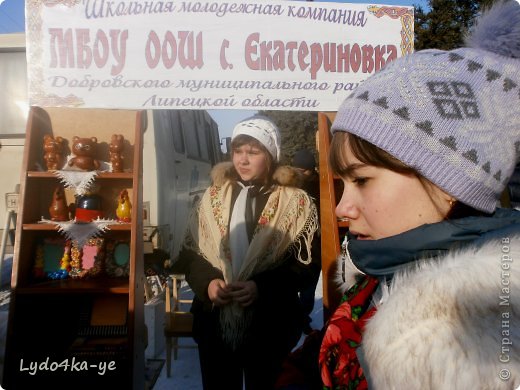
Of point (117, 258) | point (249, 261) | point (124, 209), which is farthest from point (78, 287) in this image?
point (249, 261)

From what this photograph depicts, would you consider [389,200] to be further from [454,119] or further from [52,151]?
[52,151]

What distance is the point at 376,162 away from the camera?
739 millimetres

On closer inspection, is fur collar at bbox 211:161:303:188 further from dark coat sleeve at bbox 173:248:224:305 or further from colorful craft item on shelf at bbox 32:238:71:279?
colorful craft item on shelf at bbox 32:238:71:279

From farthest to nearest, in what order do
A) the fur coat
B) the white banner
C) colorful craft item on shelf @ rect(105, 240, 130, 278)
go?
colorful craft item on shelf @ rect(105, 240, 130, 278) < the white banner < the fur coat

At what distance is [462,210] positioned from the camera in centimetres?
73

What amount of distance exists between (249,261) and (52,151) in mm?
1140

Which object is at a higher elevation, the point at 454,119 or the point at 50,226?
the point at 454,119

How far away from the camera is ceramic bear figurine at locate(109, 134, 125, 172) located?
1974 mm

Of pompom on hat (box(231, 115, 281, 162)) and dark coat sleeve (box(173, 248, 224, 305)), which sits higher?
pompom on hat (box(231, 115, 281, 162))

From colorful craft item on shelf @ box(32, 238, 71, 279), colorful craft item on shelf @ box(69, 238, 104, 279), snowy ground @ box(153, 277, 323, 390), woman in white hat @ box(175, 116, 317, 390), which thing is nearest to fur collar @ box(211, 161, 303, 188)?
woman in white hat @ box(175, 116, 317, 390)

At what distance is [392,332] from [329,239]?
139cm

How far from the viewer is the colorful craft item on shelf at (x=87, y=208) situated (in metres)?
1.95

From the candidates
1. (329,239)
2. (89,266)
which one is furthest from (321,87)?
(89,266)

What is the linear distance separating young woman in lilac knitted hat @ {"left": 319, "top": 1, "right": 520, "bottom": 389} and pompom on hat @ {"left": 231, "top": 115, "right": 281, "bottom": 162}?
1.10m
